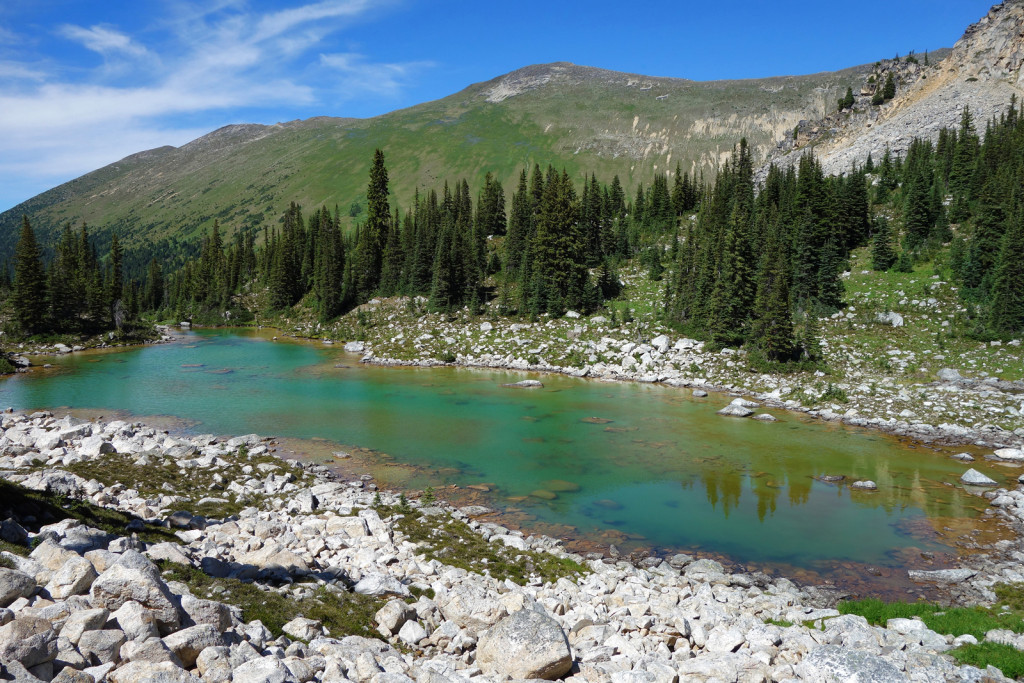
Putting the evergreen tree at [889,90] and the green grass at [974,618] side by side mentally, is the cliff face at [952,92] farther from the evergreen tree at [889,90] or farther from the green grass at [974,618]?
the green grass at [974,618]

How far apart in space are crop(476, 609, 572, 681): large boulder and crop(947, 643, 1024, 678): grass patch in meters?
6.45

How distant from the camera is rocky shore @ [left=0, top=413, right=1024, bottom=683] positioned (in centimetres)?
709

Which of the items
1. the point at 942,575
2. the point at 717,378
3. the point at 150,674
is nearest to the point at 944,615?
the point at 942,575

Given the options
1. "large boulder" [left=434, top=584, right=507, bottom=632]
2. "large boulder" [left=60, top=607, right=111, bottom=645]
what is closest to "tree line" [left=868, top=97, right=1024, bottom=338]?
"large boulder" [left=434, top=584, right=507, bottom=632]

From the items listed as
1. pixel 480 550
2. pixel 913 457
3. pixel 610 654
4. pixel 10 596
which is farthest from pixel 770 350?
pixel 10 596

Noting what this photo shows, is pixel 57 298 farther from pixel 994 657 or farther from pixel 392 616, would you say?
pixel 994 657

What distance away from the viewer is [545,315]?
56.2m

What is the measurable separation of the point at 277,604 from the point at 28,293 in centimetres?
6982

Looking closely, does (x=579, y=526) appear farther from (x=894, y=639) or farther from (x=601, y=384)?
(x=601, y=384)

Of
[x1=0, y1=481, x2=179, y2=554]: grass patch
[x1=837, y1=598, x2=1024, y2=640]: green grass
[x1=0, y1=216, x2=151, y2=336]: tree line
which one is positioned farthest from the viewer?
[x1=0, y1=216, x2=151, y2=336]: tree line

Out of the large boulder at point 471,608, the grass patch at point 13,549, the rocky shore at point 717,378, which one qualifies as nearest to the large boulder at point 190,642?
the grass patch at point 13,549

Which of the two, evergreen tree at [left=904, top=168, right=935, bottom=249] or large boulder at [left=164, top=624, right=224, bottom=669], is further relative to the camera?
evergreen tree at [left=904, top=168, right=935, bottom=249]

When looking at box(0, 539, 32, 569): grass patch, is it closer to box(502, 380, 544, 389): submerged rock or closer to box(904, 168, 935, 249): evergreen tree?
box(502, 380, 544, 389): submerged rock

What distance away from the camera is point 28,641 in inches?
232
